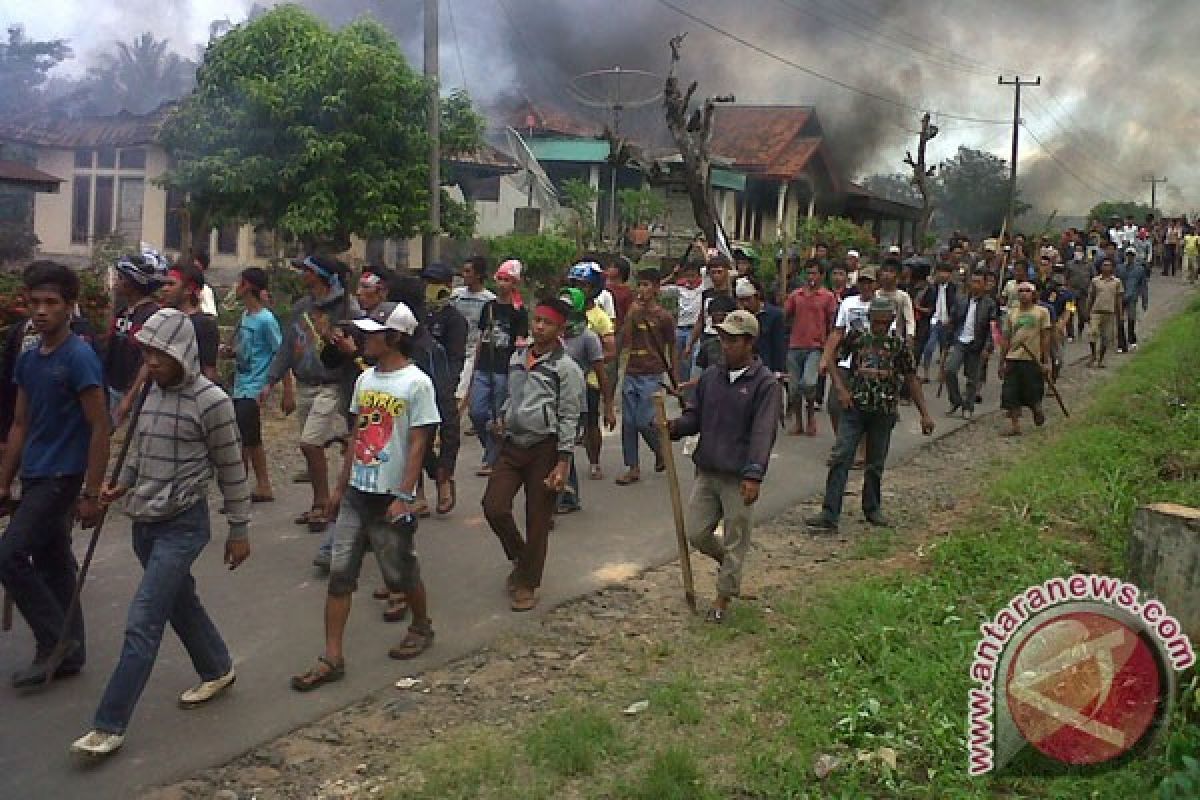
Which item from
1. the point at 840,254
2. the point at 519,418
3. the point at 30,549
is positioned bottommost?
the point at 30,549

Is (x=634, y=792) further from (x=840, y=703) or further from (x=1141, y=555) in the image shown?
(x=1141, y=555)

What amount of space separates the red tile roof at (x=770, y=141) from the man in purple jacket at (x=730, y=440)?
75.5ft

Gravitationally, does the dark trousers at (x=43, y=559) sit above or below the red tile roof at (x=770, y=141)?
below

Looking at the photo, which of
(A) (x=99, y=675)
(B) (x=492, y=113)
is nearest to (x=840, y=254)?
(B) (x=492, y=113)

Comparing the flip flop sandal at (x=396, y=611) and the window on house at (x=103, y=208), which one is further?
the window on house at (x=103, y=208)

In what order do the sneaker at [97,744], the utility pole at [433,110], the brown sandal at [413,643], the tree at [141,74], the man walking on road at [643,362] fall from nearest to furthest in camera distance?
the sneaker at [97,744], the brown sandal at [413,643], the man walking on road at [643,362], the utility pole at [433,110], the tree at [141,74]

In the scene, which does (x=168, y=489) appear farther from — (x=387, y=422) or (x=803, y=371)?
(x=803, y=371)

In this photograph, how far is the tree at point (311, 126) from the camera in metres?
13.1

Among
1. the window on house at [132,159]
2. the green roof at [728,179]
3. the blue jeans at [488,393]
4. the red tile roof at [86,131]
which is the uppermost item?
the green roof at [728,179]

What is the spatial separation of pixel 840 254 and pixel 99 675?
59.7 ft

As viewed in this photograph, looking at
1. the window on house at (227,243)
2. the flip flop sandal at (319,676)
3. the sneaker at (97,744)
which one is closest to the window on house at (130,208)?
the window on house at (227,243)

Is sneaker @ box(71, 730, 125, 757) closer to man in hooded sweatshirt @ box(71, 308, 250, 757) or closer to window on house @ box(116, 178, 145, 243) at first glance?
man in hooded sweatshirt @ box(71, 308, 250, 757)

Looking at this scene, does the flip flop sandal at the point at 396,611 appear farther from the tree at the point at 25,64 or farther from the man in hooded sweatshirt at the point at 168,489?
the tree at the point at 25,64

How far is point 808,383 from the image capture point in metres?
9.96
